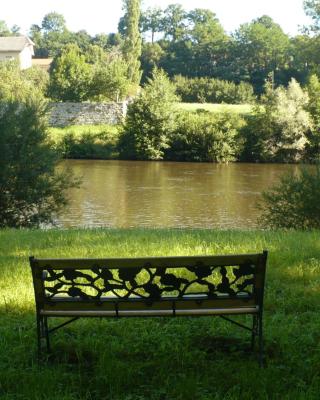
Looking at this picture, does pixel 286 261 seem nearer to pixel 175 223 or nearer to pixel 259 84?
pixel 175 223

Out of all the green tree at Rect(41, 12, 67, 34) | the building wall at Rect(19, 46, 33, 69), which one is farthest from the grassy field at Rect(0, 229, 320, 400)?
the green tree at Rect(41, 12, 67, 34)

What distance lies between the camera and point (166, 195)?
86.0 ft

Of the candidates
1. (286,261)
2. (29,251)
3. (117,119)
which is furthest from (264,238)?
(117,119)

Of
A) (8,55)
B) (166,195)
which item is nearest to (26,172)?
(166,195)

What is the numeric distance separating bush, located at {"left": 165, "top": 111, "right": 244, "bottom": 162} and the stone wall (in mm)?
6139

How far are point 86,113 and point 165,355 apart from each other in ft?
153

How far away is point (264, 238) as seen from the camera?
26.5ft

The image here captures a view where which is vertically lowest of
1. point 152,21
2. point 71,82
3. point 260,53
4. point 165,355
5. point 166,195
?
point 166,195

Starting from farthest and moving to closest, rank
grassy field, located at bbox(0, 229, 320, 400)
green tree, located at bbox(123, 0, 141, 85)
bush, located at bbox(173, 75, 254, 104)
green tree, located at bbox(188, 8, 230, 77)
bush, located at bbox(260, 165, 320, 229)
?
1. green tree, located at bbox(188, 8, 230, 77)
2. bush, located at bbox(173, 75, 254, 104)
3. green tree, located at bbox(123, 0, 141, 85)
4. bush, located at bbox(260, 165, 320, 229)
5. grassy field, located at bbox(0, 229, 320, 400)

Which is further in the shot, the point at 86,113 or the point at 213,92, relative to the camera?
the point at 213,92

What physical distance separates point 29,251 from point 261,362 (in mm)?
4278

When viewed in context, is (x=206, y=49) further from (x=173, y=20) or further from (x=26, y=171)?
(x=26, y=171)

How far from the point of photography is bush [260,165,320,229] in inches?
526

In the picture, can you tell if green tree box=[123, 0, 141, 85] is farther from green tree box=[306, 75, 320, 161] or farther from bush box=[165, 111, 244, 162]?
green tree box=[306, 75, 320, 161]
